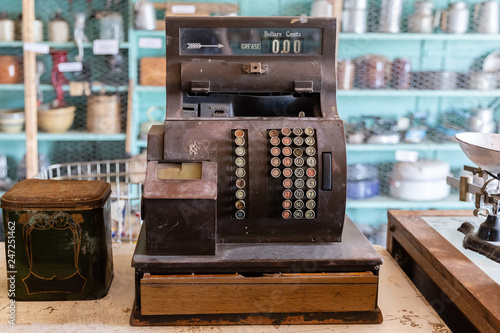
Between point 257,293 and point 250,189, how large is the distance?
0.84ft

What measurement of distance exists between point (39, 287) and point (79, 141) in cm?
315

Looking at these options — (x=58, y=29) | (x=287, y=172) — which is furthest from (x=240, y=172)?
(x=58, y=29)

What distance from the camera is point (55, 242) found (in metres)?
1.27

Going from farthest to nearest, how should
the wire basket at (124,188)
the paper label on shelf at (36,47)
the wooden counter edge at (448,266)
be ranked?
the paper label on shelf at (36,47) < the wire basket at (124,188) < the wooden counter edge at (448,266)

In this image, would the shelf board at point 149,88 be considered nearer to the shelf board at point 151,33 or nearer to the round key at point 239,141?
the shelf board at point 151,33

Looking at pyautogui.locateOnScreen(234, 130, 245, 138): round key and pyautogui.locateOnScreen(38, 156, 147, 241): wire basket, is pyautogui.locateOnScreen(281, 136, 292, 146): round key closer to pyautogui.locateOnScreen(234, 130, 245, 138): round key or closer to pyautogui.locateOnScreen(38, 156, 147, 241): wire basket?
pyautogui.locateOnScreen(234, 130, 245, 138): round key

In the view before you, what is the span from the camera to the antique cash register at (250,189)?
47.1 inches

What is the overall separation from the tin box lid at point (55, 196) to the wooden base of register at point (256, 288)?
19cm

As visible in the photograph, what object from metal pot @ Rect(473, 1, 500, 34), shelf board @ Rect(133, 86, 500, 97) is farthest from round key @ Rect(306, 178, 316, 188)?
metal pot @ Rect(473, 1, 500, 34)

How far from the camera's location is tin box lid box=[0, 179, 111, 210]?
4.09ft

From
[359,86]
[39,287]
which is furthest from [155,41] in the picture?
[39,287]

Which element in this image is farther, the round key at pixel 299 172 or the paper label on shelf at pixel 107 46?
the paper label on shelf at pixel 107 46

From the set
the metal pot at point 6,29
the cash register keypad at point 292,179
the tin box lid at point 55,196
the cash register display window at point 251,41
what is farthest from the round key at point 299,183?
the metal pot at point 6,29

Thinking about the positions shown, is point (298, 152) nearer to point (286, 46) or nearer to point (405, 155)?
point (286, 46)
